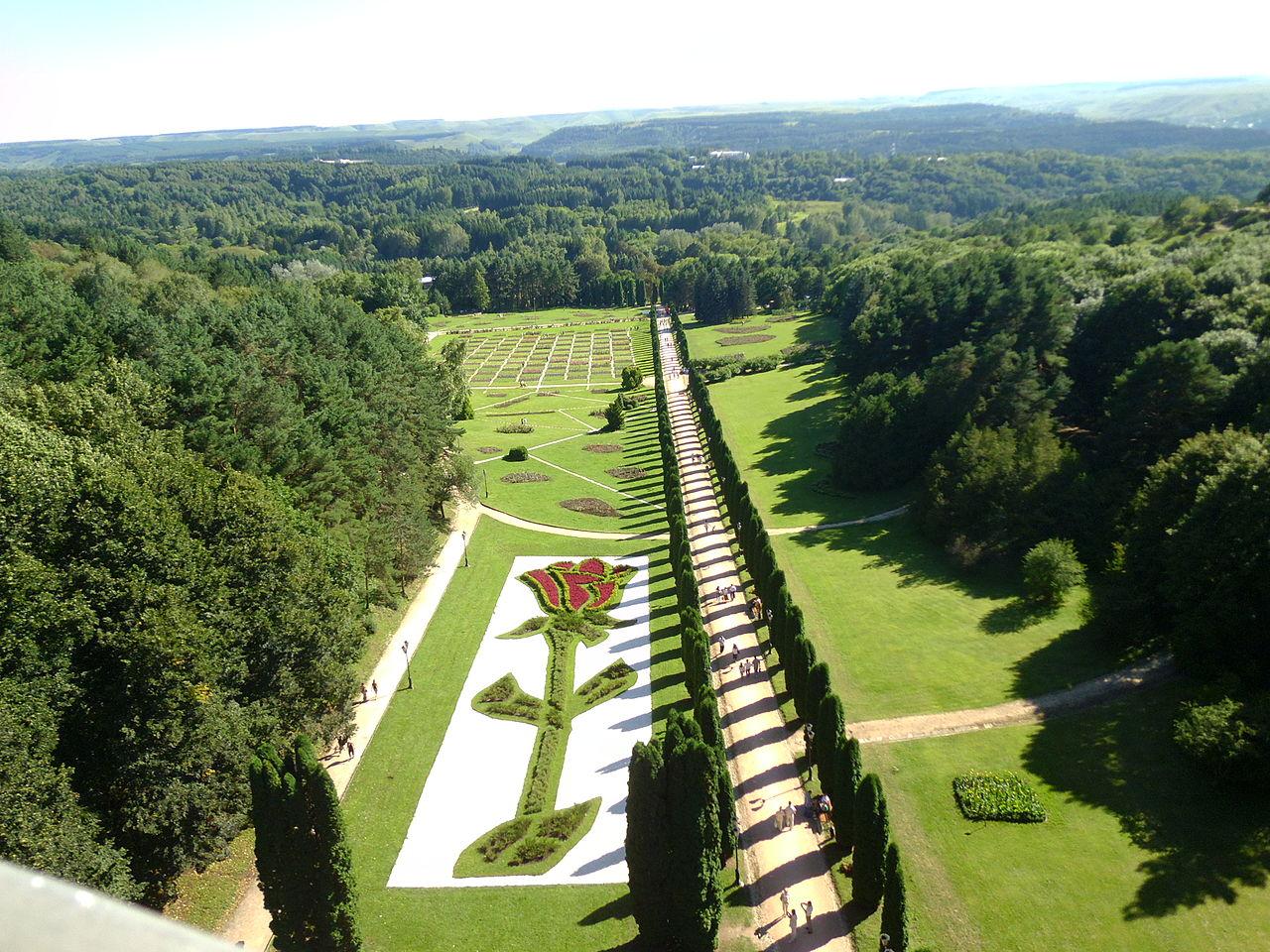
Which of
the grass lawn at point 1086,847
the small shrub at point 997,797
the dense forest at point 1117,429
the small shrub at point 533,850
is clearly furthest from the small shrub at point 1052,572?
the small shrub at point 533,850

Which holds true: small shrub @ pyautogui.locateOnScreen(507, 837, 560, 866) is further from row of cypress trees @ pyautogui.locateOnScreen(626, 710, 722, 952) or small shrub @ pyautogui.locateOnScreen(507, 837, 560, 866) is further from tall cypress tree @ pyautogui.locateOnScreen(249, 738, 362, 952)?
tall cypress tree @ pyautogui.locateOnScreen(249, 738, 362, 952)

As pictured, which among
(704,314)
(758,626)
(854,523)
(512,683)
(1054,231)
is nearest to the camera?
(512,683)

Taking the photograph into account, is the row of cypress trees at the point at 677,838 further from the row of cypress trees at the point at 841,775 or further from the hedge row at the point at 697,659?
the row of cypress trees at the point at 841,775

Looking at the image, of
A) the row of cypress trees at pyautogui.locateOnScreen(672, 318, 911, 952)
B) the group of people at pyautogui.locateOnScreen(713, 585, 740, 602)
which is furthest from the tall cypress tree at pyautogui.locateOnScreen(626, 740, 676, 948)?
the group of people at pyautogui.locateOnScreen(713, 585, 740, 602)

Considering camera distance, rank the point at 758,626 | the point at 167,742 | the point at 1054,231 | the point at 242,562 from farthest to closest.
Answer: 1. the point at 1054,231
2. the point at 758,626
3. the point at 242,562
4. the point at 167,742

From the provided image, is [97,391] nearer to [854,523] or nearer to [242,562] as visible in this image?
[242,562]

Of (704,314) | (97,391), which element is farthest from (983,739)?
(704,314)
